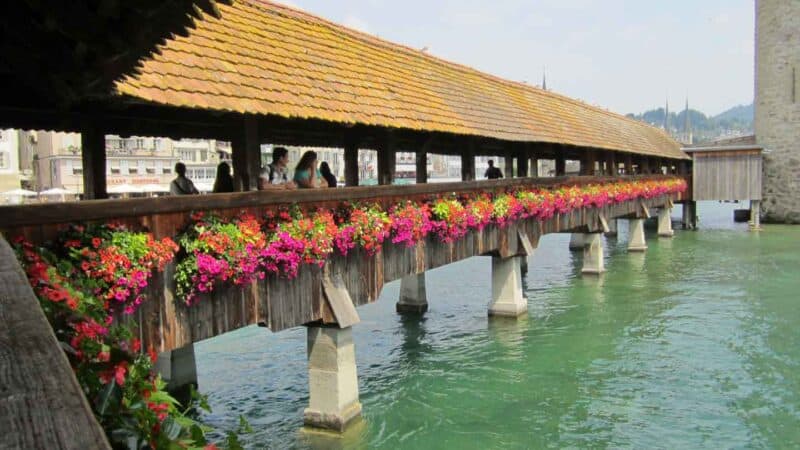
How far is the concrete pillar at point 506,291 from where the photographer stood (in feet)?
49.1

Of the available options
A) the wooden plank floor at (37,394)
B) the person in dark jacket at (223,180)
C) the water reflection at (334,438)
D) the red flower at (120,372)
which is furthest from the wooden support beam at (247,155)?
the wooden plank floor at (37,394)

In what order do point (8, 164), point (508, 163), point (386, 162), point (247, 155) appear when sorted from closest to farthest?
point (247, 155) → point (386, 162) → point (508, 163) → point (8, 164)

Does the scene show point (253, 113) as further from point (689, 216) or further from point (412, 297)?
point (689, 216)

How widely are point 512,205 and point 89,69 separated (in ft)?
35.0

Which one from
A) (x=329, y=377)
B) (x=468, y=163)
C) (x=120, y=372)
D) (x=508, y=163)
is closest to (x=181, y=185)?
(x=329, y=377)

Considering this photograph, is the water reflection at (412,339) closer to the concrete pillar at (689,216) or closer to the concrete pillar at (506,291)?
the concrete pillar at (506,291)

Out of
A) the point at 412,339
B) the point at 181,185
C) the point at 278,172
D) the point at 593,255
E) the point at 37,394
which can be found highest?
the point at 278,172

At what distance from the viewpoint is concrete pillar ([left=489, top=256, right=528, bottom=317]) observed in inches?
589

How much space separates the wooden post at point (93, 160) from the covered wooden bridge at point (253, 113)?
0.7 inches

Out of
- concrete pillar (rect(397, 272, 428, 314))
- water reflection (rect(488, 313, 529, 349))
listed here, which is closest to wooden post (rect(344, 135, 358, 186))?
water reflection (rect(488, 313, 529, 349))

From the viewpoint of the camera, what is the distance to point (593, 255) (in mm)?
21531

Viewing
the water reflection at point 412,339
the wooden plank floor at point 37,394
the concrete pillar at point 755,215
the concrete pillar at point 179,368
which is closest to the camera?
the wooden plank floor at point 37,394

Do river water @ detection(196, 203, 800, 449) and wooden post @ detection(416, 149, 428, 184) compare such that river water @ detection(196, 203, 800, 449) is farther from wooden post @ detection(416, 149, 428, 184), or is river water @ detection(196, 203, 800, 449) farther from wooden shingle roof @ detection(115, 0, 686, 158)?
wooden shingle roof @ detection(115, 0, 686, 158)

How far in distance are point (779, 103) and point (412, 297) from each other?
2911 centimetres
